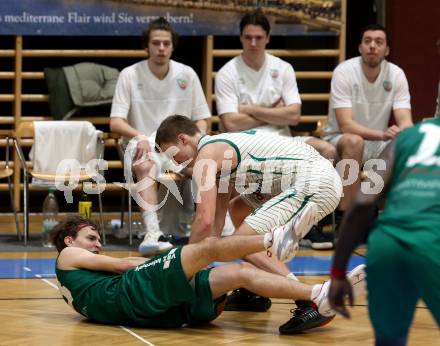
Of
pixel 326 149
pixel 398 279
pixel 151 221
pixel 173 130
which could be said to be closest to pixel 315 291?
pixel 173 130

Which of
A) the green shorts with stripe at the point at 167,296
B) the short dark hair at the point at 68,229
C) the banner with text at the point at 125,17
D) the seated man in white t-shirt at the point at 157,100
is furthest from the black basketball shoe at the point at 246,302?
the banner with text at the point at 125,17

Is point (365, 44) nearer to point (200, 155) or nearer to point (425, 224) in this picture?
point (200, 155)

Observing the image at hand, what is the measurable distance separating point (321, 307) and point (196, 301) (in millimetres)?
624

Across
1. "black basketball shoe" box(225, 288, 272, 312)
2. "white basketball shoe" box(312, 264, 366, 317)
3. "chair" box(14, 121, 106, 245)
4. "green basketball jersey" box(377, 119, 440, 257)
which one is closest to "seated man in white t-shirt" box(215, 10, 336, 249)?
"chair" box(14, 121, 106, 245)

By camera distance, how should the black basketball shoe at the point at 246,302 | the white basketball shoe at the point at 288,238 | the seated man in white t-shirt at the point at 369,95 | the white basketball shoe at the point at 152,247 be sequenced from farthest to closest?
1. the seated man in white t-shirt at the point at 369,95
2. the white basketball shoe at the point at 152,247
3. the black basketball shoe at the point at 246,302
4. the white basketball shoe at the point at 288,238


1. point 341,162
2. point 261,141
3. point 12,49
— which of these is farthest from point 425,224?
point 12,49

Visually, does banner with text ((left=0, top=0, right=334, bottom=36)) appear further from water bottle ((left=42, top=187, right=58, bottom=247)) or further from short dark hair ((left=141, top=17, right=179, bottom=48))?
water bottle ((left=42, top=187, right=58, bottom=247))

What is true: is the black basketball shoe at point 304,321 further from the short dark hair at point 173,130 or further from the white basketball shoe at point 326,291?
the short dark hair at point 173,130

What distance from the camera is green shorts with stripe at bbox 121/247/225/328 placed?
5.14m

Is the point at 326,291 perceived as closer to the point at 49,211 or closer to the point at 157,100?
the point at 157,100

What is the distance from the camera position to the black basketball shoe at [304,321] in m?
5.34

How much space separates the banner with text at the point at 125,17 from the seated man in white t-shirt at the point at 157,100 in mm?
913

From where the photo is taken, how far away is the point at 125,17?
924cm

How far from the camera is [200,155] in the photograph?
5.34 meters
